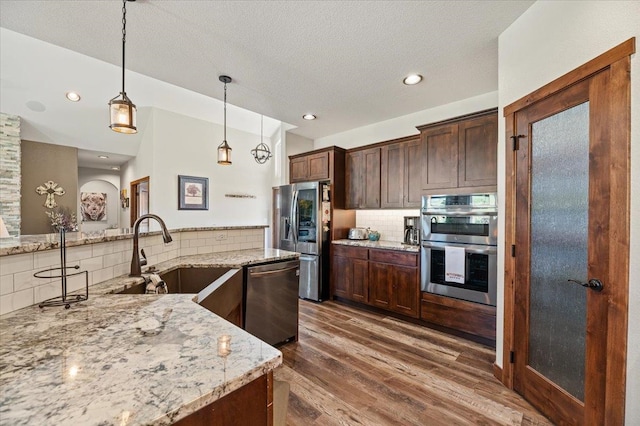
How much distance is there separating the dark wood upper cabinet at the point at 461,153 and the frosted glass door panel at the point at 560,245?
37.2 inches

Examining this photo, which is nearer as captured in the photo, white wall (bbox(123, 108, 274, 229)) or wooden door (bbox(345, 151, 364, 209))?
wooden door (bbox(345, 151, 364, 209))

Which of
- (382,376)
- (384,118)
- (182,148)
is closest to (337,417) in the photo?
(382,376)

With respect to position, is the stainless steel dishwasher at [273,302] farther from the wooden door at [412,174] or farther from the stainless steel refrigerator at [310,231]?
the wooden door at [412,174]

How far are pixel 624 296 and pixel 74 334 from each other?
228cm

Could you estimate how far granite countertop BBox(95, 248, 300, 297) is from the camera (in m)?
1.47

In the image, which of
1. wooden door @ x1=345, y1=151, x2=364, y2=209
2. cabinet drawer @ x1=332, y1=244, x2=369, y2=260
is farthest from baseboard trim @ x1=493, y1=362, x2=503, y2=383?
wooden door @ x1=345, y1=151, x2=364, y2=209

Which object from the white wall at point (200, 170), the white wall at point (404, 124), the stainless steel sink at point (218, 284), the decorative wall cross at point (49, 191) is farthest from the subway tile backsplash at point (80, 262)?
the decorative wall cross at point (49, 191)

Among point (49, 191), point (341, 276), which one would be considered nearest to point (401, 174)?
point (341, 276)

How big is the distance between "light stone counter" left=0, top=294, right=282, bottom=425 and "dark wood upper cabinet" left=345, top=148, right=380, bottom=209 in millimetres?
3301

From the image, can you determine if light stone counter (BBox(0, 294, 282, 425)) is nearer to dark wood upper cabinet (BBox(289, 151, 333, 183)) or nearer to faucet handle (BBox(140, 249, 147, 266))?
faucet handle (BBox(140, 249, 147, 266))

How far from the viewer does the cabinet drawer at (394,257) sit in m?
3.35

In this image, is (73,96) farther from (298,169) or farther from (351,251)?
(351,251)

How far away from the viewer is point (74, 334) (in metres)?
0.91

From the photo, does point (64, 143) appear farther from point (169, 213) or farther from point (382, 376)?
point (382, 376)
